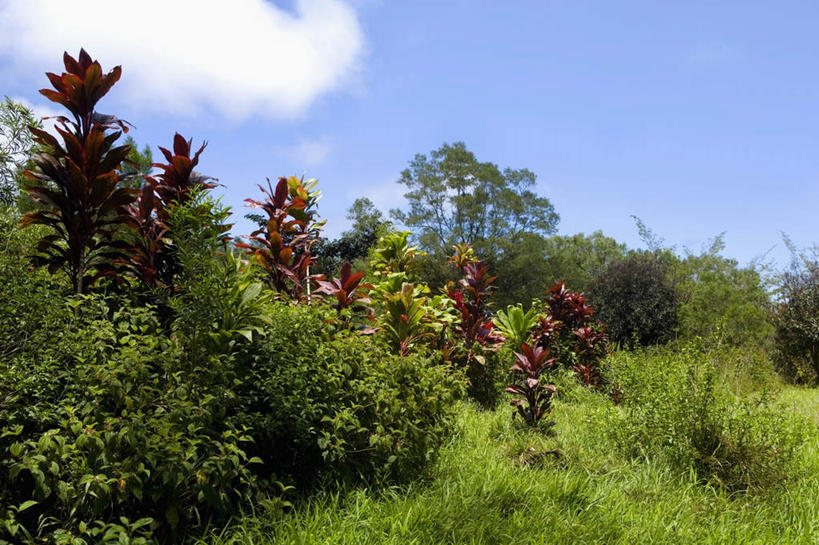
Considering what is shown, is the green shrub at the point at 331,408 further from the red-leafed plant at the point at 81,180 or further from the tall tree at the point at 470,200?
the tall tree at the point at 470,200

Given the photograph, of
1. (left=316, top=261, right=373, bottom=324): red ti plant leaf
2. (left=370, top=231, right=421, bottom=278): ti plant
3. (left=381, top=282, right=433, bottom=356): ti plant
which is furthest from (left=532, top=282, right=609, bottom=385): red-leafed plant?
(left=316, top=261, right=373, bottom=324): red ti plant leaf

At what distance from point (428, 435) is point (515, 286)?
72.3 ft

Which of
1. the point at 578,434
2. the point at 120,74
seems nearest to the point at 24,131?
the point at 120,74

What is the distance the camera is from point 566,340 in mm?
7422

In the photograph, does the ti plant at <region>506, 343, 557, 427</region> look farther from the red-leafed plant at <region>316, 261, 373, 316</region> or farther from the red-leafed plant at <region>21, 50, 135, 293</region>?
the red-leafed plant at <region>21, 50, 135, 293</region>

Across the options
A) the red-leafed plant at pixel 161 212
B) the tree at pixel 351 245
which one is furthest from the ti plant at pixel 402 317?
the tree at pixel 351 245

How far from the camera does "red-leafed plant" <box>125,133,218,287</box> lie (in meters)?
3.38

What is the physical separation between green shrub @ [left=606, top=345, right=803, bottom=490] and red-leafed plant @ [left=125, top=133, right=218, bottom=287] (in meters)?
3.59

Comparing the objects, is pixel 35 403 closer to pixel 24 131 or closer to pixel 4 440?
pixel 4 440

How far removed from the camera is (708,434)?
3578mm

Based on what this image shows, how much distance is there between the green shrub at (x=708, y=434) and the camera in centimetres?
344

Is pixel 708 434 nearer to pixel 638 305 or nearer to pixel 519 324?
pixel 519 324

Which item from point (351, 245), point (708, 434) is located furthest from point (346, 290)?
point (351, 245)

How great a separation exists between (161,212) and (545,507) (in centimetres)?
302
